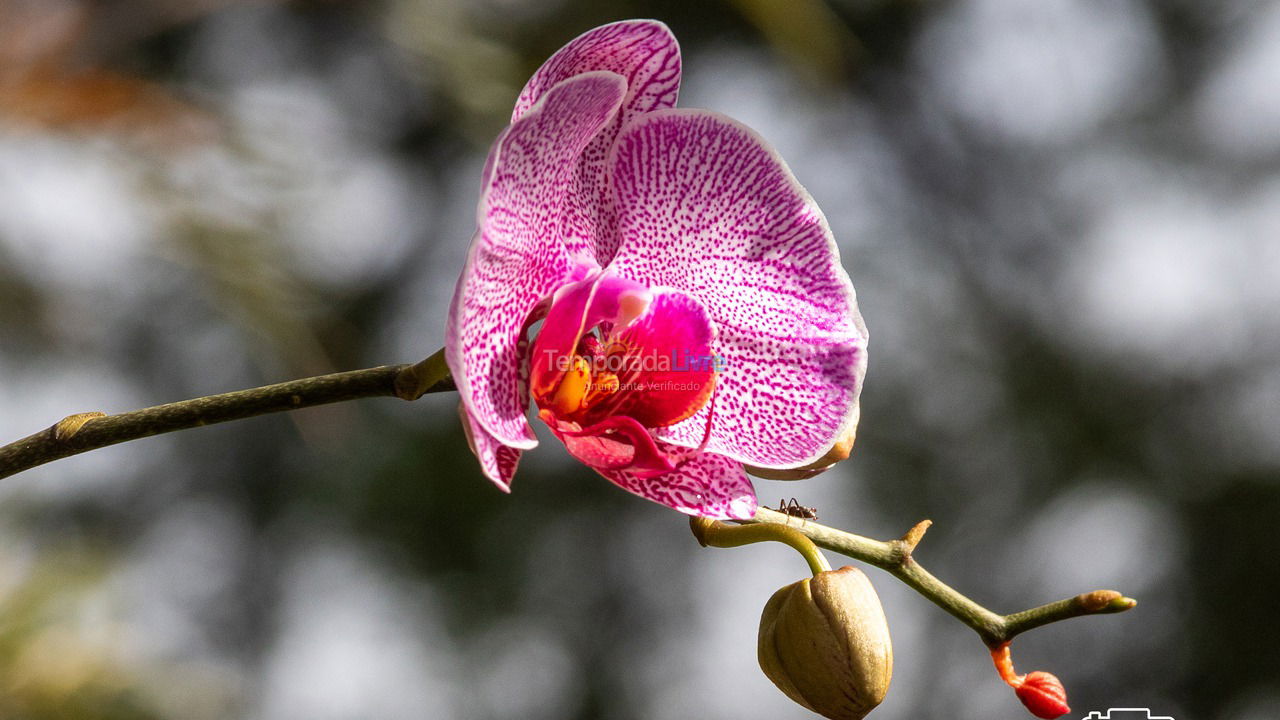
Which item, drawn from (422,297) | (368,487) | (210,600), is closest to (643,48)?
(368,487)

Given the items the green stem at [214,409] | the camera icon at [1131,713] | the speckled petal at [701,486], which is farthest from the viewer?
the camera icon at [1131,713]

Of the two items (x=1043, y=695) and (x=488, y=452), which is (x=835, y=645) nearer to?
(x=1043, y=695)

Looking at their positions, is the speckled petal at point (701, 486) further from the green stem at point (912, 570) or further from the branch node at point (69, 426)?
the branch node at point (69, 426)

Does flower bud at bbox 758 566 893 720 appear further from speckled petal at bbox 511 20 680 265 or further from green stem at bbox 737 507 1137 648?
speckled petal at bbox 511 20 680 265

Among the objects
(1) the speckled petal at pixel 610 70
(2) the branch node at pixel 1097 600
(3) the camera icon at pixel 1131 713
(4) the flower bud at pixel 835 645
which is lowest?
(3) the camera icon at pixel 1131 713

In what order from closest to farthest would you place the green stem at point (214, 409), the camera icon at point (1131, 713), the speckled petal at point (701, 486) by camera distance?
the green stem at point (214, 409) < the speckled petal at point (701, 486) < the camera icon at point (1131, 713)

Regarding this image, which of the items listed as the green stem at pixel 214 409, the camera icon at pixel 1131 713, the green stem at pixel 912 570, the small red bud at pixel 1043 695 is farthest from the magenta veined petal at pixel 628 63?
the camera icon at pixel 1131 713

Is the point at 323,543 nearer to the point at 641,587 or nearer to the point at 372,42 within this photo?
the point at 641,587

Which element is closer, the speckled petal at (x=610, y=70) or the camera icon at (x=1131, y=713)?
the speckled petal at (x=610, y=70)
